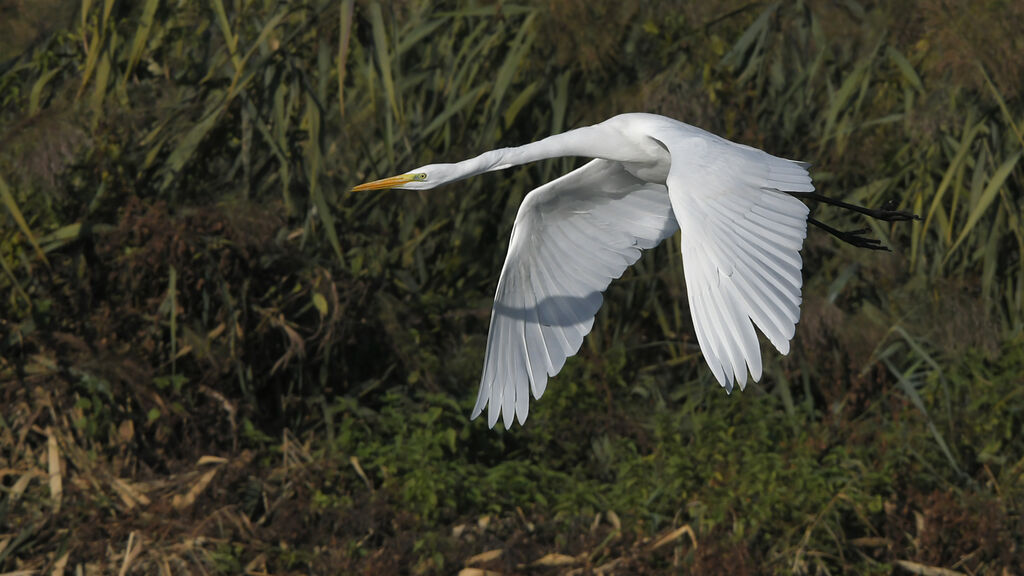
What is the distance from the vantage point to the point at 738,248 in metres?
3.10

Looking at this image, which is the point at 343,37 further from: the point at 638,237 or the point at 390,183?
the point at 638,237

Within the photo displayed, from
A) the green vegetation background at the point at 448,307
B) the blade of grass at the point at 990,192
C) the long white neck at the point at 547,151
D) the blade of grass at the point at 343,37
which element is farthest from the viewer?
the blade of grass at the point at 990,192

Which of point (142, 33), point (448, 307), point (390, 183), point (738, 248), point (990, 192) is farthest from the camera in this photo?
point (448, 307)

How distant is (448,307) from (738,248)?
230 cm

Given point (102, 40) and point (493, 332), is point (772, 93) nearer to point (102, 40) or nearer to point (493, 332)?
point (493, 332)

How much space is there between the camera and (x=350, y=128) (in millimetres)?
5164

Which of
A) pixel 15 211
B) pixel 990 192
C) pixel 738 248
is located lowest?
pixel 15 211

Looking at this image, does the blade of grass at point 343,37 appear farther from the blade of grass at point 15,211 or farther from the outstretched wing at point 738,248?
the outstretched wing at point 738,248

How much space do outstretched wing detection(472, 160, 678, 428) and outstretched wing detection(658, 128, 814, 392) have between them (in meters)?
0.73

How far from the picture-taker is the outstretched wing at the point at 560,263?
3930mm

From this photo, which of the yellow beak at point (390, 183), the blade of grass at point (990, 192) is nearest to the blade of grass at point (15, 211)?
the yellow beak at point (390, 183)

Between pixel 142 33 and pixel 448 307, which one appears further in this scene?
pixel 448 307

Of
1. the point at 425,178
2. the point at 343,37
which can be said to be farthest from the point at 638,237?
the point at 343,37

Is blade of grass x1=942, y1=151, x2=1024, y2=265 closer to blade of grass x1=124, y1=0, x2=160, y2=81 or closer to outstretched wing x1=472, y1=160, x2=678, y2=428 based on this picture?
outstretched wing x1=472, y1=160, x2=678, y2=428
